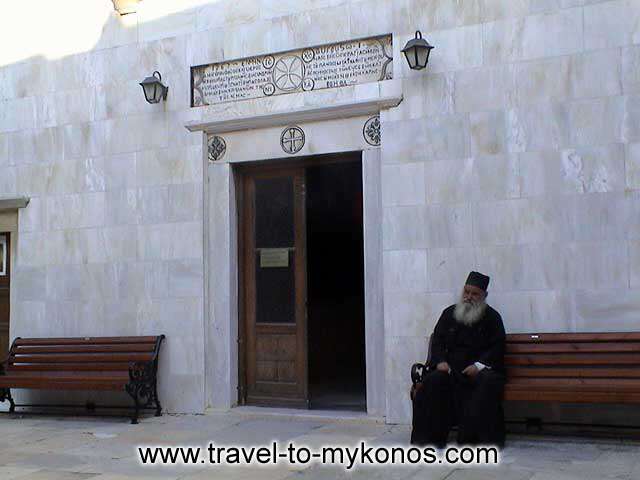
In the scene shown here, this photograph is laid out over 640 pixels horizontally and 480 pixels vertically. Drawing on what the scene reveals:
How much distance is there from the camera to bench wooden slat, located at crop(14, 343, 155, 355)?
28.9ft

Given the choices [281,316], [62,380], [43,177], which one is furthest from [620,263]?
[43,177]

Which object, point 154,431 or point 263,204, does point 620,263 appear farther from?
point 154,431

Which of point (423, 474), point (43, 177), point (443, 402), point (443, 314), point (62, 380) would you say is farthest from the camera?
point (43, 177)

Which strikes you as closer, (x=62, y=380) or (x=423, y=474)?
(x=423, y=474)

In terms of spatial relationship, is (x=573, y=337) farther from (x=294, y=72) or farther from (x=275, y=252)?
(x=294, y=72)

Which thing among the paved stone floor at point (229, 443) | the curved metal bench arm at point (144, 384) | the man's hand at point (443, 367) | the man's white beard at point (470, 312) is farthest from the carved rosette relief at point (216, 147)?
the man's hand at point (443, 367)

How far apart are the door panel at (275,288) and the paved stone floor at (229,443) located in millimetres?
506

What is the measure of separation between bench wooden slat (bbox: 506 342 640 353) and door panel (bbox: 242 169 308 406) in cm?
252

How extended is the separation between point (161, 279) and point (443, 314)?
139 inches

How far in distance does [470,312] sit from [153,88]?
4.57 m

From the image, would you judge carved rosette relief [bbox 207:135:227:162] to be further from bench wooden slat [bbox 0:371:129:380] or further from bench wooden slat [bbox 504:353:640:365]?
bench wooden slat [bbox 504:353:640:365]

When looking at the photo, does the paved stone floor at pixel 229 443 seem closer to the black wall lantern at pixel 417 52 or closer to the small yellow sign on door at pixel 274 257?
the small yellow sign on door at pixel 274 257

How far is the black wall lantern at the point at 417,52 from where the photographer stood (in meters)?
7.59

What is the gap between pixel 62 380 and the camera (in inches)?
340
